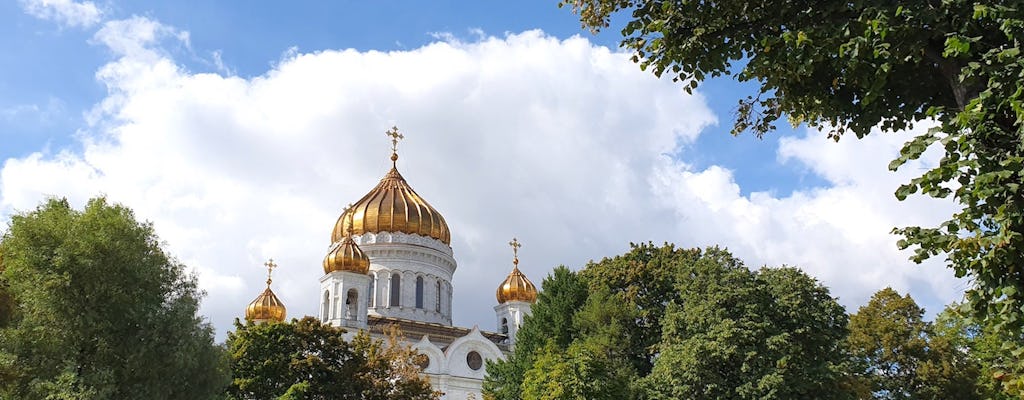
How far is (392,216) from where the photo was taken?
52.9 metres

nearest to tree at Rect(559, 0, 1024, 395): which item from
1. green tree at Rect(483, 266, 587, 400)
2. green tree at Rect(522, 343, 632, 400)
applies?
green tree at Rect(522, 343, 632, 400)

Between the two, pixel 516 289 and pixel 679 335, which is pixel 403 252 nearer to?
pixel 516 289

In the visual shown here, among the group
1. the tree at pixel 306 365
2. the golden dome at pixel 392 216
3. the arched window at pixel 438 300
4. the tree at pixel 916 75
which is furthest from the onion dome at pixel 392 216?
the tree at pixel 916 75

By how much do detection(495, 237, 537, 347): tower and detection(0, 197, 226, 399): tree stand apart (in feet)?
104

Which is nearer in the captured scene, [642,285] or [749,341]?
[749,341]

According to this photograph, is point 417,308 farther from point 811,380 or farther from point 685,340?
point 811,380

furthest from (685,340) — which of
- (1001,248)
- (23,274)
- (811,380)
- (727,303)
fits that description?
(1001,248)

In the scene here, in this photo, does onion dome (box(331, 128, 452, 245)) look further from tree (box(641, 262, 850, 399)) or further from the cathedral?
tree (box(641, 262, 850, 399))

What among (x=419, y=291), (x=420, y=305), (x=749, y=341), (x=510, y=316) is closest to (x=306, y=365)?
(x=749, y=341)

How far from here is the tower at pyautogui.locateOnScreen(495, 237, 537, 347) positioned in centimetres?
5350

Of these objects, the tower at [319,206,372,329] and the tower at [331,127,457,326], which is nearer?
the tower at [319,206,372,329]

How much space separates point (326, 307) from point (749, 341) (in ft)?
87.2

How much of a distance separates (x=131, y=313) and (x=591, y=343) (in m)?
16.1

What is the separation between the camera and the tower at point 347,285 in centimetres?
4631
